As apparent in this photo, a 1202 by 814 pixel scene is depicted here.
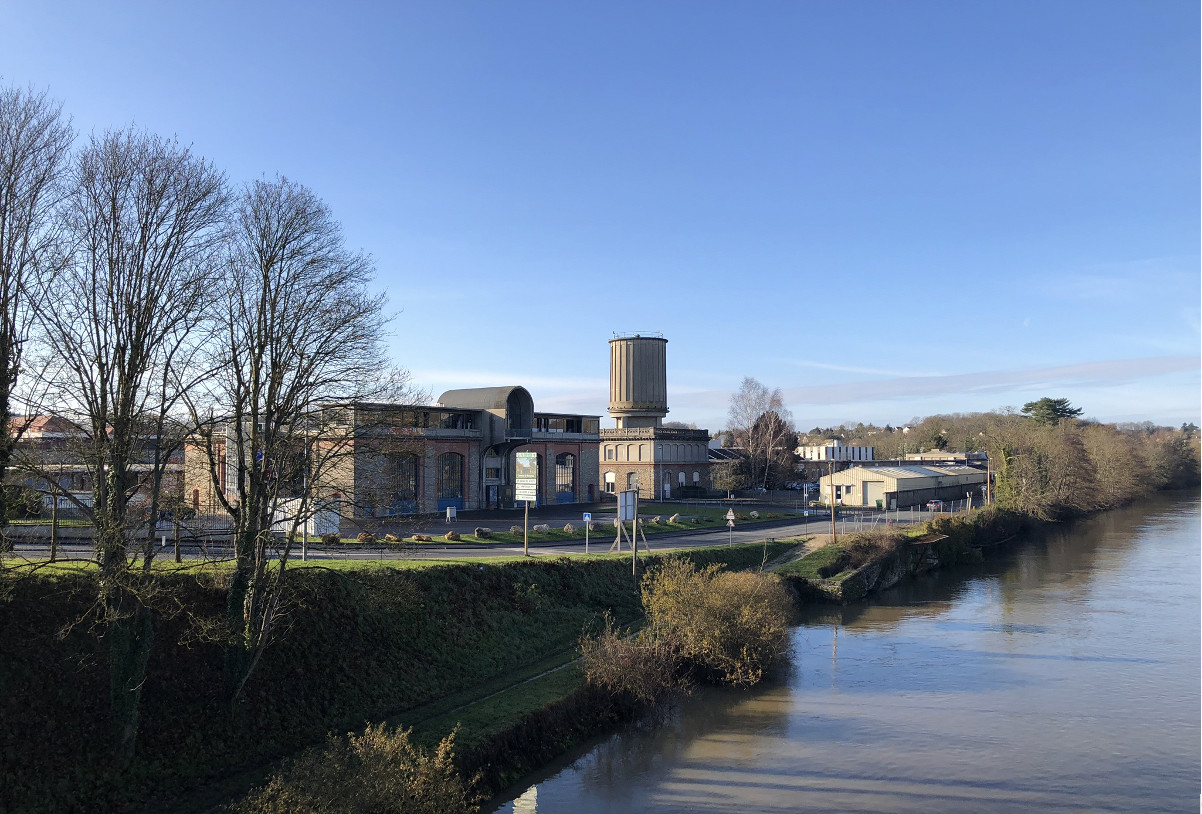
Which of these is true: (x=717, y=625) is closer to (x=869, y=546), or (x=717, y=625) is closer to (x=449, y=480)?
(x=869, y=546)

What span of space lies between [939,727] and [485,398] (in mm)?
37963

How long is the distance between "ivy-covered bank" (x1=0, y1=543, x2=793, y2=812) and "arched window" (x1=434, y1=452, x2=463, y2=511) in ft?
79.8

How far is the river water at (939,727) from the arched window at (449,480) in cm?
2467

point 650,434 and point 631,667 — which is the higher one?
point 650,434

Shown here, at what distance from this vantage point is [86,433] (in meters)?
14.4

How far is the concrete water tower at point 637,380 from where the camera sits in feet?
252

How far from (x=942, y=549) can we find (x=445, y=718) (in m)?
38.0

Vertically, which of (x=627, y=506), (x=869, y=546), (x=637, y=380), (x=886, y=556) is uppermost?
(x=637, y=380)

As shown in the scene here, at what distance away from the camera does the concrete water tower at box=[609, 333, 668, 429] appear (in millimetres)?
76812

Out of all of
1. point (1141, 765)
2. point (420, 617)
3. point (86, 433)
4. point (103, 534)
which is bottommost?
point (1141, 765)

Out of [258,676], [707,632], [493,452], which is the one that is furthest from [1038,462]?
[258,676]

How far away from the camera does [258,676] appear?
1794 centimetres

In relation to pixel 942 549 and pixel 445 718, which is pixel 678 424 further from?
pixel 445 718

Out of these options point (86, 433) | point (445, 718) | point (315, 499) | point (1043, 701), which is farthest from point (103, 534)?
point (1043, 701)
